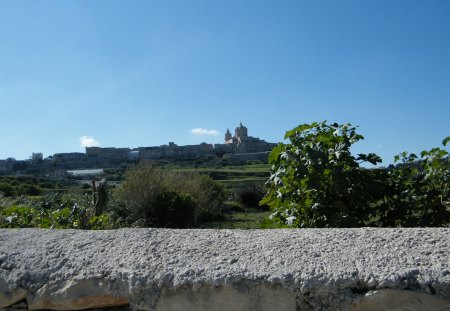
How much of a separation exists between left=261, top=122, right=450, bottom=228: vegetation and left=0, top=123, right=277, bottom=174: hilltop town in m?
55.3

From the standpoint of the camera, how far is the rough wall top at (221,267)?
58.8 inches

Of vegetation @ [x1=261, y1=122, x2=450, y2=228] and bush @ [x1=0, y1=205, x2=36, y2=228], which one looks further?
bush @ [x1=0, y1=205, x2=36, y2=228]

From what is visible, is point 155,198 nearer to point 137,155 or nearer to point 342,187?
point 342,187

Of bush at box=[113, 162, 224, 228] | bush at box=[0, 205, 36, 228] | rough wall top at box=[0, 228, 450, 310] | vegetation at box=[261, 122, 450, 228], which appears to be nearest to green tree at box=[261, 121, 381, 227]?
vegetation at box=[261, 122, 450, 228]

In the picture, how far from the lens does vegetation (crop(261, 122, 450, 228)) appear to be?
108 inches

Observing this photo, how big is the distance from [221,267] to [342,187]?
1.41 metres

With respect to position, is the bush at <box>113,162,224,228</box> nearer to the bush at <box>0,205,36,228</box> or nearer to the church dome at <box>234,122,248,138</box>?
the bush at <box>0,205,36,228</box>

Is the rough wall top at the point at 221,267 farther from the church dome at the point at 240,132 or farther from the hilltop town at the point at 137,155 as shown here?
the church dome at the point at 240,132

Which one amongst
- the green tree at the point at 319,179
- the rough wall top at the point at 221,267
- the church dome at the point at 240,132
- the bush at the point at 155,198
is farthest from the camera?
the church dome at the point at 240,132

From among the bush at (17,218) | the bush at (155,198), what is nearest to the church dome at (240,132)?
the bush at (155,198)

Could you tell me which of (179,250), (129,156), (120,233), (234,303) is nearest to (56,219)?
(120,233)

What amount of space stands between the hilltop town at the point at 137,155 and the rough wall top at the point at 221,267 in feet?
185

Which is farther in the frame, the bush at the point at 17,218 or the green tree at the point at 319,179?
the bush at the point at 17,218

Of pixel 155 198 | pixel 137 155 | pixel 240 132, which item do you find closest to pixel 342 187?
pixel 155 198
